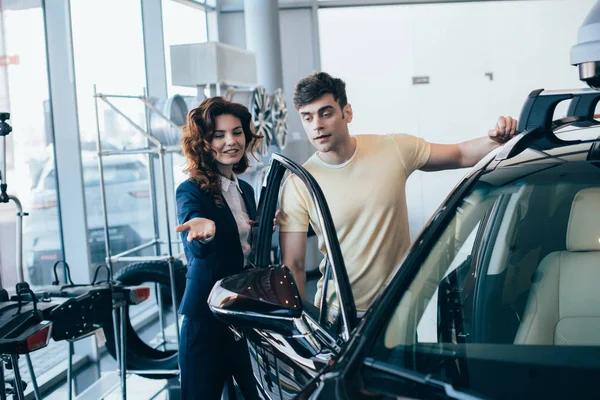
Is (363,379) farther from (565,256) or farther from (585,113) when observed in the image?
(585,113)

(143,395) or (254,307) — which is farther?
(143,395)

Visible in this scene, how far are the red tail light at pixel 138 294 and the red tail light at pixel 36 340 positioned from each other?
0.79 meters

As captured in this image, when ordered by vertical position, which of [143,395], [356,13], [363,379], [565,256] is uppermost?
[356,13]

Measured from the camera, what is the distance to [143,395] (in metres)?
4.23

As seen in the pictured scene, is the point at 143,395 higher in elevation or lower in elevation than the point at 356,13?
lower

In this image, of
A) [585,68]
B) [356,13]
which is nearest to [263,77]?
[356,13]

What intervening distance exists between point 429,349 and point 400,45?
801 cm

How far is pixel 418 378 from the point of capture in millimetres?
1200

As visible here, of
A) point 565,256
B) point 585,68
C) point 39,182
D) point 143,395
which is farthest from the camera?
point 39,182

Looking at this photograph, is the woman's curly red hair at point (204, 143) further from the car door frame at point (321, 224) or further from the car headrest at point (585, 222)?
the car headrest at point (585, 222)

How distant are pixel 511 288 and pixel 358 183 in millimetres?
901

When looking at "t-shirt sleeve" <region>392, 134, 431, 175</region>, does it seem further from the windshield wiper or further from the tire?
the tire

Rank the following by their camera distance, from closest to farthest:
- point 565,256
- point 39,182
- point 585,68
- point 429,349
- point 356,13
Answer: point 429,349
point 565,256
point 585,68
point 39,182
point 356,13

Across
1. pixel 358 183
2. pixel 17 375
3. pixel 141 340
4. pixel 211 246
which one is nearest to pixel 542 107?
pixel 358 183
